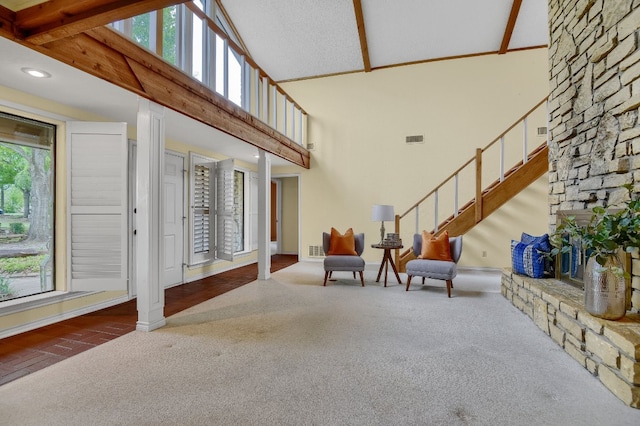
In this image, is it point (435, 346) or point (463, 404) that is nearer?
point (463, 404)

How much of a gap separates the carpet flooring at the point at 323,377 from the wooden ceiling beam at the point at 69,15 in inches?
86.8

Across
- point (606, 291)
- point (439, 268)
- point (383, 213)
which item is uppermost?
point (383, 213)

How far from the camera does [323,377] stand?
223cm

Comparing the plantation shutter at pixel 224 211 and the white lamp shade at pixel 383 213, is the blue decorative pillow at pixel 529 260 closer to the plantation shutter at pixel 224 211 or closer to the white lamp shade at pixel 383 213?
the white lamp shade at pixel 383 213

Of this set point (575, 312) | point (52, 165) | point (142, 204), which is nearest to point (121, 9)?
point (142, 204)

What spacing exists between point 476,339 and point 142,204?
3342mm

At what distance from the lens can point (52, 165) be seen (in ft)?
11.7

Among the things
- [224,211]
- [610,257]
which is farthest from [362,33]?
[610,257]

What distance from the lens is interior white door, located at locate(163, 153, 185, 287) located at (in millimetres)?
4922

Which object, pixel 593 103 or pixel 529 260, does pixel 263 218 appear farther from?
pixel 593 103

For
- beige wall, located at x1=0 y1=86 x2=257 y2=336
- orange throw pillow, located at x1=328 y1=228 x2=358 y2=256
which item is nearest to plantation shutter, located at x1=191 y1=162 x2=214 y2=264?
beige wall, located at x1=0 y1=86 x2=257 y2=336

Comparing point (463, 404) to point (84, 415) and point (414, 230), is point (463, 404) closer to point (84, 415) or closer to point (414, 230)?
point (84, 415)

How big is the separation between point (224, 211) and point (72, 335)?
2.92m

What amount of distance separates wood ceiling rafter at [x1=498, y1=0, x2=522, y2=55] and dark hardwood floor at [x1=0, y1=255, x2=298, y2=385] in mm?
6646
